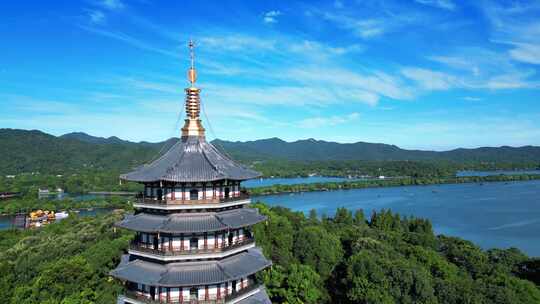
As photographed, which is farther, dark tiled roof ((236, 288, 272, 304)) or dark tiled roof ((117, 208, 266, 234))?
dark tiled roof ((236, 288, 272, 304))

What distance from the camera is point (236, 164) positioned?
1936cm

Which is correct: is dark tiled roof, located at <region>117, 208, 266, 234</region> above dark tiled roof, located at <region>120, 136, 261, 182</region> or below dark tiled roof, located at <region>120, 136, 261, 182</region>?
below

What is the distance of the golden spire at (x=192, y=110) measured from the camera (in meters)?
18.6

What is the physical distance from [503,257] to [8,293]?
45.4 m

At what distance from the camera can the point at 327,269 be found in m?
39.7

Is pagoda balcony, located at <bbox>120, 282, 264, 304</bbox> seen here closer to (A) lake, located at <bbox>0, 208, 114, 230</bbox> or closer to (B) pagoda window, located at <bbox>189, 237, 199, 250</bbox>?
(B) pagoda window, located at <bbox>189, 237, 199, 250</bbox>

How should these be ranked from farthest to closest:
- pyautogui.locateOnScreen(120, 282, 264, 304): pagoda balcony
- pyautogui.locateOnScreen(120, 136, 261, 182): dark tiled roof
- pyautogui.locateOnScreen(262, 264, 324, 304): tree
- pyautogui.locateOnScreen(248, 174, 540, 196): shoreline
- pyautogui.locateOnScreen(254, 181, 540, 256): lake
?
pyautogui.locateOnScreen(248, 174, 540, 196): shoreline, pyautogui.locateOnScreen(254, 181, 540, 256): lake, pyautogui.locateOnScreen(262, 264, 324, 304): tree, pyautogui.locateOnScreen(120, 136, 261, 182): dark tiled roof, pyautogui.locateOnScreen(120, 282, 264, 304): pagoda balcony

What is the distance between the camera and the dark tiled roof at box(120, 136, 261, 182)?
16859 millimetres

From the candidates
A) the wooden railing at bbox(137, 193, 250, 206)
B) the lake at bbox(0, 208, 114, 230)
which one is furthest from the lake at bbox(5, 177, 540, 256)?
the wooden railing at bbox(137, 193, 250, 206)

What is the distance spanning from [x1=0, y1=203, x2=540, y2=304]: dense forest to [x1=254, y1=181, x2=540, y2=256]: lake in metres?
31.8

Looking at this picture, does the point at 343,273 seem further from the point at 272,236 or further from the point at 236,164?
A: the point at 236,164

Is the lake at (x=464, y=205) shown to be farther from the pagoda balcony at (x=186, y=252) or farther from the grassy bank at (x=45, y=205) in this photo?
the pagoda balcony at (x=186, y=252)

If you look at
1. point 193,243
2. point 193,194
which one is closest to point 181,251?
point 193,243

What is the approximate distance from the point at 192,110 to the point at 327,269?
26.5 m
